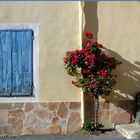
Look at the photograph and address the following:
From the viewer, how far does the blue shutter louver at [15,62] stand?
10.3 metres

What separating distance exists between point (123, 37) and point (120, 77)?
96cm

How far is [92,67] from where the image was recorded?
10000mm

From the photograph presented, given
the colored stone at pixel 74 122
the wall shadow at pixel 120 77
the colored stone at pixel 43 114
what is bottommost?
the colored stone at pixel 74 122

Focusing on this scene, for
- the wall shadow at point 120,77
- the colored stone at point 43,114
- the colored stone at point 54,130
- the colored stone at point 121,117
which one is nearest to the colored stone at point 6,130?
the colored stone at point 43,114

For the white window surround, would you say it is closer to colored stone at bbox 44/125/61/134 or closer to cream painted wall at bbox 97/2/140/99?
colored stone at bbox 44/125/61/134

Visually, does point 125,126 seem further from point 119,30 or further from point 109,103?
point 119,30

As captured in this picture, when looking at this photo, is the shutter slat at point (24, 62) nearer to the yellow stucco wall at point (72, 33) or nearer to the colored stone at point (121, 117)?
the yellow stucco wall at point (72, 33)

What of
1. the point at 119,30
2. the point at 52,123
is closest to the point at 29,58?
the point at 52,123

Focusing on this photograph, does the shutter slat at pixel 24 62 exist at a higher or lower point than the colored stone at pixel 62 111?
higher

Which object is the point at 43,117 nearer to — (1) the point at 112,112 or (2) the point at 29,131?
(2) the point at 29,131

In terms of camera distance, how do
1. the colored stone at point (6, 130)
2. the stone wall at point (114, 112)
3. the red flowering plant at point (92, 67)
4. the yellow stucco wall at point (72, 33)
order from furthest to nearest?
the stone wall at point (114, 112)
the yellow stucco wall at point (72, 33)
the colored stone at point (6, 130)
the red flowering plant at point (92, 67)

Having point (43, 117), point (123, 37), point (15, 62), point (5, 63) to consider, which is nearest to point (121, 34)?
point (123, 37)

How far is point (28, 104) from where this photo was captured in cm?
1032

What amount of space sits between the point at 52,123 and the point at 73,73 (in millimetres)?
A: 1270
